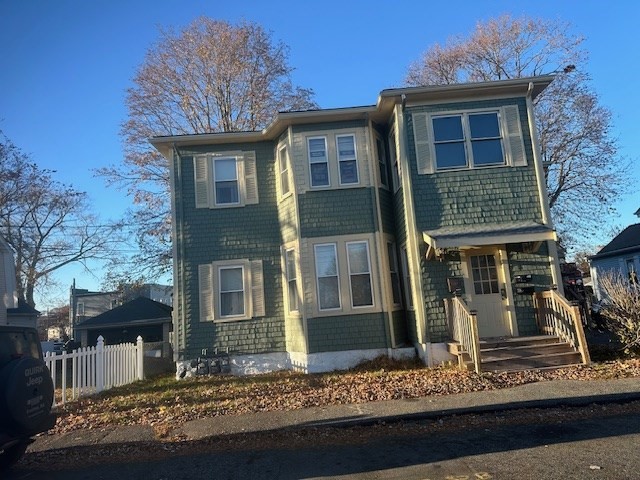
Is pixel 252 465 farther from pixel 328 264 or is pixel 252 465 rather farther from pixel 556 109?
pixel 556 109

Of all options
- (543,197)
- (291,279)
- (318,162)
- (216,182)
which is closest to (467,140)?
(543,197)

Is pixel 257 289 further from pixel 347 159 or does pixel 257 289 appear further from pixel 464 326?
pixel 464 326

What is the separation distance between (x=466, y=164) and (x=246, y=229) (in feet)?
19.4

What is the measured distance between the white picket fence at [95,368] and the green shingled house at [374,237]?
1.32 metres

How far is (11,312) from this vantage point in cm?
2728

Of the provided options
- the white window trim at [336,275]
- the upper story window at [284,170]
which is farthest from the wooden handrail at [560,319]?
the upper story window at [284,170]

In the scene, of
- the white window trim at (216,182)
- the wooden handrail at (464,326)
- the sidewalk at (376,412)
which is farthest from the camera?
the white window trim at (216,182)

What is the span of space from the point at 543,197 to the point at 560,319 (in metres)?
2.91

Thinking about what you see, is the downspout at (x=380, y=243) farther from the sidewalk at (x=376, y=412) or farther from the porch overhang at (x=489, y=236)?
the sidewalk at (x=376, y=412)

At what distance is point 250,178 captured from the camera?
13297 millimetres

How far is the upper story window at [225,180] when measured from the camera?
13188 mm

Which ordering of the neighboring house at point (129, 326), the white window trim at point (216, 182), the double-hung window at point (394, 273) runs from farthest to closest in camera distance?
the neighboring house at point (129, 326) → the white window trim at point (216, 182) → the double-hung window at point (394, 273)

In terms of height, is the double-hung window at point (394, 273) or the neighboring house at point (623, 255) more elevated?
the neighboring house at point (623, 255)

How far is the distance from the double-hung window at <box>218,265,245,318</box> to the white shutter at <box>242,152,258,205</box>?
188cm
